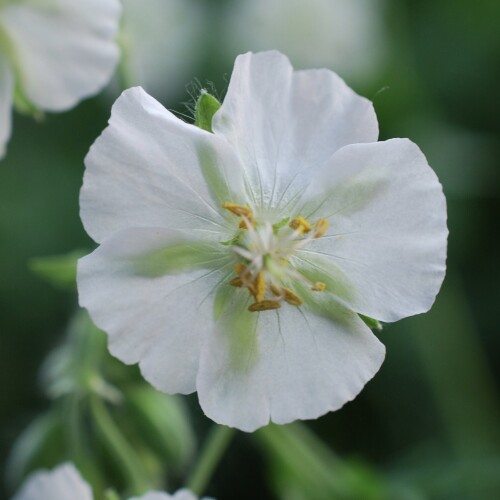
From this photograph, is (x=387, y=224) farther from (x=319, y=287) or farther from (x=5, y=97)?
(x=5, y=97)

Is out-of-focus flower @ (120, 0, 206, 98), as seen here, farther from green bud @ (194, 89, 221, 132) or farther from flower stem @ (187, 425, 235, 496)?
green bud @ (194, 89, 221, 132)

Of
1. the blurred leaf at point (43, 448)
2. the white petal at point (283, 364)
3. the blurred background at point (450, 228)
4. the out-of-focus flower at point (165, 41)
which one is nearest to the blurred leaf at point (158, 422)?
the blurred background at point (450, 228)

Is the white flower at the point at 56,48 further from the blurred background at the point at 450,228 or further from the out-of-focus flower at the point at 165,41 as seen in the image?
the out-of-focus flower at the point at 165,41

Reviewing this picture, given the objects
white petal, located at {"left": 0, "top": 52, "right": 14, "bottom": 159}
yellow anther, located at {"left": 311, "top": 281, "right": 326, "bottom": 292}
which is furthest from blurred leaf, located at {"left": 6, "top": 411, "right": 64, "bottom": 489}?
yellow anther, located at {"left": 311, "top": 281, "right": 326, "bottom": 292}

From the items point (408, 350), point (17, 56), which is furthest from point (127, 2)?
point (17, 56)

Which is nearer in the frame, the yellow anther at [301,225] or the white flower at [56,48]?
the yellow anther at [301,225]

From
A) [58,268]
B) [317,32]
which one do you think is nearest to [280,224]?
[58,268]
